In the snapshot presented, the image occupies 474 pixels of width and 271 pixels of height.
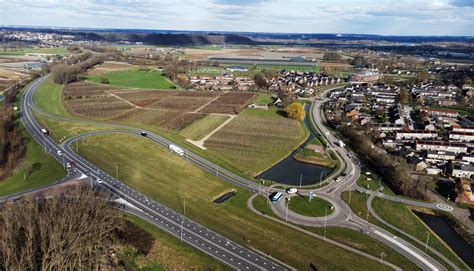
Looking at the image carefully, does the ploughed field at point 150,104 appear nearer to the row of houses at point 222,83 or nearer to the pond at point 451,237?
the row of houses at point 222,83

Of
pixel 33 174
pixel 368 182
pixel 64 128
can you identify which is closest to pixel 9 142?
pixel 64 128

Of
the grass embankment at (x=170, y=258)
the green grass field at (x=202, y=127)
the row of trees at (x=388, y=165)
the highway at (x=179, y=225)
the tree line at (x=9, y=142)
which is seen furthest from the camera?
the green grass field at (x=202, y=127)

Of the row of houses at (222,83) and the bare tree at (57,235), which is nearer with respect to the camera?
the bare tree at (57,235)

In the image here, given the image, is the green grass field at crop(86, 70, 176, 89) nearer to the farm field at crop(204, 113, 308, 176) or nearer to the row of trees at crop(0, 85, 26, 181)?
the row of trees at crop(0, 85, 26, 181)

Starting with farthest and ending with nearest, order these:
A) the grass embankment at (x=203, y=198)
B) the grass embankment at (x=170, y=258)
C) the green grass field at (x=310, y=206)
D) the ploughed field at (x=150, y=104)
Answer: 1. the ploughed field at (x=150, y=104)
2. the green grass field at (x=310, y=206)
3. the grass embankment at (x=203, y=198)
4. the grass embankment at (x=170, y=258)

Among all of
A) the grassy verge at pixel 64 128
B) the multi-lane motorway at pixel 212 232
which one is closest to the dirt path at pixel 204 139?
the multi-lane motorway at pixel 212 232

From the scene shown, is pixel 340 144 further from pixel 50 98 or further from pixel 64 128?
pixel 50 98

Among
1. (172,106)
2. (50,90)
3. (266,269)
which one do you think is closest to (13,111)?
(50,90)
